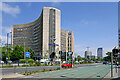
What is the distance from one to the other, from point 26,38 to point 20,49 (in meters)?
48.7

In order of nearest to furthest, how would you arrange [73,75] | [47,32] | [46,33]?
1. [73,75]
2. [46,33]
3. [47,32]

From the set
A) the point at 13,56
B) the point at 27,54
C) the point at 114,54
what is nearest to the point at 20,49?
the point at 13,56

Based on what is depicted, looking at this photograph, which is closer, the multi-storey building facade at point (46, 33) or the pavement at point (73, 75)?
the pavement at point (73, 75)

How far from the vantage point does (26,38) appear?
5694 inches

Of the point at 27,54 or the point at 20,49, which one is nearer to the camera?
the point at 27,54

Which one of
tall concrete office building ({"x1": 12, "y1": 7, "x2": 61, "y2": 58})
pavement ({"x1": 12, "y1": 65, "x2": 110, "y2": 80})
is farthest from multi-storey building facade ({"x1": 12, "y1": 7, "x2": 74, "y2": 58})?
pavement ({"x1": 12, "y1": 65, "x2": 110, "y2": 80})

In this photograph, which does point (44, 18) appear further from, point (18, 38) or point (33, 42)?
point (18, 38)

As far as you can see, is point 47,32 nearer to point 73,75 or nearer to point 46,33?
point 46,33

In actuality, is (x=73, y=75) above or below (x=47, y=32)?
below

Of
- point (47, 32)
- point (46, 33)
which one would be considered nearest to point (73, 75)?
point (46, 33)

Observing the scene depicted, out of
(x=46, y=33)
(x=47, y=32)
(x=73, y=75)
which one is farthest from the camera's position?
(x=47, y=32)

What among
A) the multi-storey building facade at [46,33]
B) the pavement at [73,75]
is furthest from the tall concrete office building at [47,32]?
the pavement at [73,75]

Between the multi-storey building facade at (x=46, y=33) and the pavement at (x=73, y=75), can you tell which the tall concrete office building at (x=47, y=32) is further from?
the pavement at (x=73, y=75)

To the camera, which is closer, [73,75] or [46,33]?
[73,75]
